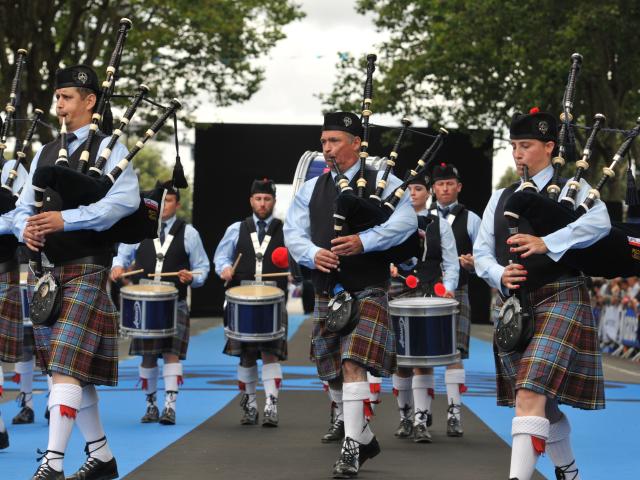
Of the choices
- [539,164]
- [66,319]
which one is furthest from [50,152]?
[539,164]

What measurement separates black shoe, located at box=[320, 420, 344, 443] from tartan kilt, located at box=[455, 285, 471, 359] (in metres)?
1.22

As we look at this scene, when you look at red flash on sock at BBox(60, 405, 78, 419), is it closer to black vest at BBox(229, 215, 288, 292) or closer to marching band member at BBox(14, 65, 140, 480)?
marching band member at BBox(14, 65, 140, 480)

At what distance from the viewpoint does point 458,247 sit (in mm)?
10273

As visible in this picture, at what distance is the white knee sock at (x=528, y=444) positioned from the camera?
5871mm

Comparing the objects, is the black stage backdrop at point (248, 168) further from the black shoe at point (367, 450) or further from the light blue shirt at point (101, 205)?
the light blue shirt at point (101, 205)

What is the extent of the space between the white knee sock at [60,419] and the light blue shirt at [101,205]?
0.80 meters

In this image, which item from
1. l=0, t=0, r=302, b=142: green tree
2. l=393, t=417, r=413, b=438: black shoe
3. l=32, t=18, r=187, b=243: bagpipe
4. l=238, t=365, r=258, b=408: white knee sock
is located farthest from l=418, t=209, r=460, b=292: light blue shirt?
l=0, t=0, r=302, b=142: green tree

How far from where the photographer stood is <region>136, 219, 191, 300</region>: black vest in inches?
420

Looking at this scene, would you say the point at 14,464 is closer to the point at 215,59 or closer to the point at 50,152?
the point at 50,152

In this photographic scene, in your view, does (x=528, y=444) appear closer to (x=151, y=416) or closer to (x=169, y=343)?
(x=151, y=416)

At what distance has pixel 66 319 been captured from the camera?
6.41 m

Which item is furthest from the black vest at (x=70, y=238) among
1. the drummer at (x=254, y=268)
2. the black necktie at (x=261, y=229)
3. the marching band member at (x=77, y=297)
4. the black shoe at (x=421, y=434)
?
the black necktie at (x=261, y=229)

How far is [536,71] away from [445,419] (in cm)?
1483

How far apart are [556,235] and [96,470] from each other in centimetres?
255
